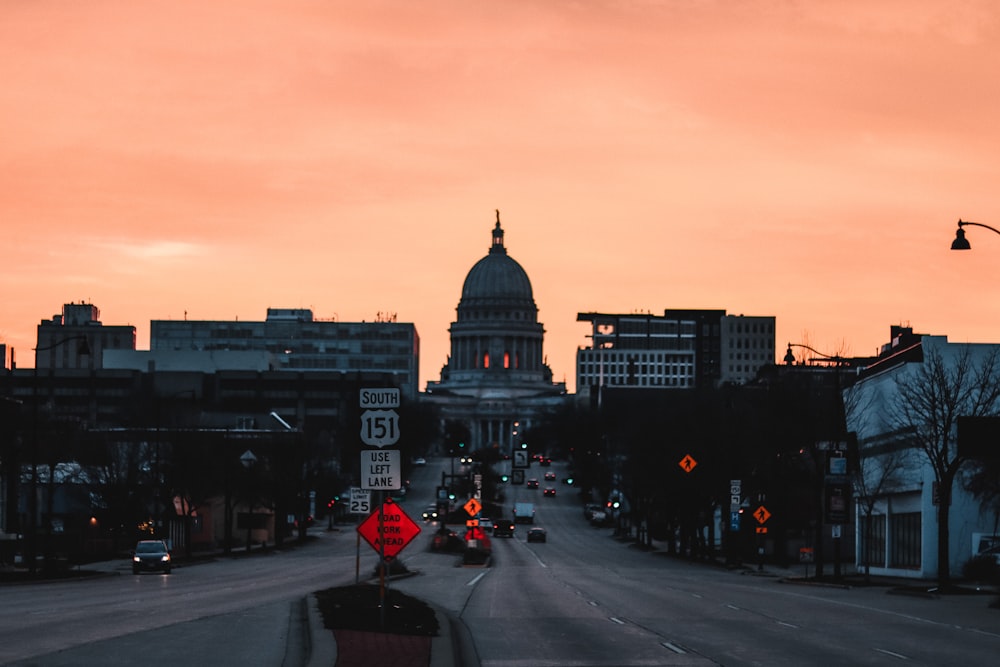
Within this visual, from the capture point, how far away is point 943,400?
205 ft

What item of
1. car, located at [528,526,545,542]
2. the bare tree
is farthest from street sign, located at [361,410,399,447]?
car, located at [528,526,545,542]

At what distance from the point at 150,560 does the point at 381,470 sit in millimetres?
45137

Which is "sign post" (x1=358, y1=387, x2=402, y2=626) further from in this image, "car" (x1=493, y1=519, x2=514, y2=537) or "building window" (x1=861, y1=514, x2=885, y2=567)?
"car" (x1=493, y1=519, x2=514, y2=537)

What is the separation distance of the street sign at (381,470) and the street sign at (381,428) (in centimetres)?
17

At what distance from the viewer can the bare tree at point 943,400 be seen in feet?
197

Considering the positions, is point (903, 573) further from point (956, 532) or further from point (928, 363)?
point (928, 363)

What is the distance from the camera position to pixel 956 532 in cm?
7294

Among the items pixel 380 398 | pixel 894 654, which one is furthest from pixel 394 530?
pixel 894 654

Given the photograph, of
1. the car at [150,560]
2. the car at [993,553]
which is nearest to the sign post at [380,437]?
the car at [993,553]

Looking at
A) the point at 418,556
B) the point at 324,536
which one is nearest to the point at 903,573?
the point at 418,556

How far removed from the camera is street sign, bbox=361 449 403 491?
26438mm

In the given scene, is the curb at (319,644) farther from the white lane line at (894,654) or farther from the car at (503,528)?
the car at (503,528)

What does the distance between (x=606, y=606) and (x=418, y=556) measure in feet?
174

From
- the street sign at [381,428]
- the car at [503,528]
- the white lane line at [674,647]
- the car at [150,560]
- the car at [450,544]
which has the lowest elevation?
the car at [503,528]
